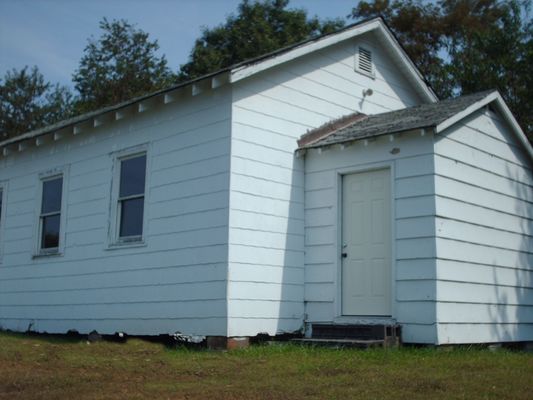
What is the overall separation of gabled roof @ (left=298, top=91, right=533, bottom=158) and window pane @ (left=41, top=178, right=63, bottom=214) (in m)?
5.63

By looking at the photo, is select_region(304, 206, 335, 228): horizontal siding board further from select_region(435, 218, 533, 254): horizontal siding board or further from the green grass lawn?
the green grass lawn

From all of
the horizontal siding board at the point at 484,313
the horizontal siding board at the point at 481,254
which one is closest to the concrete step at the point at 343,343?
the horizontal siding board at the point at 484,313

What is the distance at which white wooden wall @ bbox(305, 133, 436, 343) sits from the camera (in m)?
10.3

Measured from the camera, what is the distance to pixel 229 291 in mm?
10688

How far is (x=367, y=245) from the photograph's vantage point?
11.2 m

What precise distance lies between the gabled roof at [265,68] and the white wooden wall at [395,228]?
176cm

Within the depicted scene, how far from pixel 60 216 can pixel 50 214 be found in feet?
1.56

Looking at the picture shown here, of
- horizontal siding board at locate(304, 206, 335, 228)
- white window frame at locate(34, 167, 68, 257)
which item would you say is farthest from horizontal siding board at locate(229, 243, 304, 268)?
white window frame at locate(34, 167, 68, 257)

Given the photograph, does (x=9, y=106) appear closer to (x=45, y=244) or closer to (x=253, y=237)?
(x=45, y=244)

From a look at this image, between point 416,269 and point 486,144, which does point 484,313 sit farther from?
point 486,144

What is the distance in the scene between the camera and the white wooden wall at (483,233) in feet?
34.4

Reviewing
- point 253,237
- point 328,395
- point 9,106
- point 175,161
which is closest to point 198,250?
point 253,237

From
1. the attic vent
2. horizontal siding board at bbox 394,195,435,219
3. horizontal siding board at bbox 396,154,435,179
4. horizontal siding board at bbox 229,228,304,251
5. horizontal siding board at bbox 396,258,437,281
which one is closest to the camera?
horizontal siding board at bbox 396,258,437,281

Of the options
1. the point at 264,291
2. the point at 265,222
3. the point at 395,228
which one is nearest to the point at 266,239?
the point at 265,222
